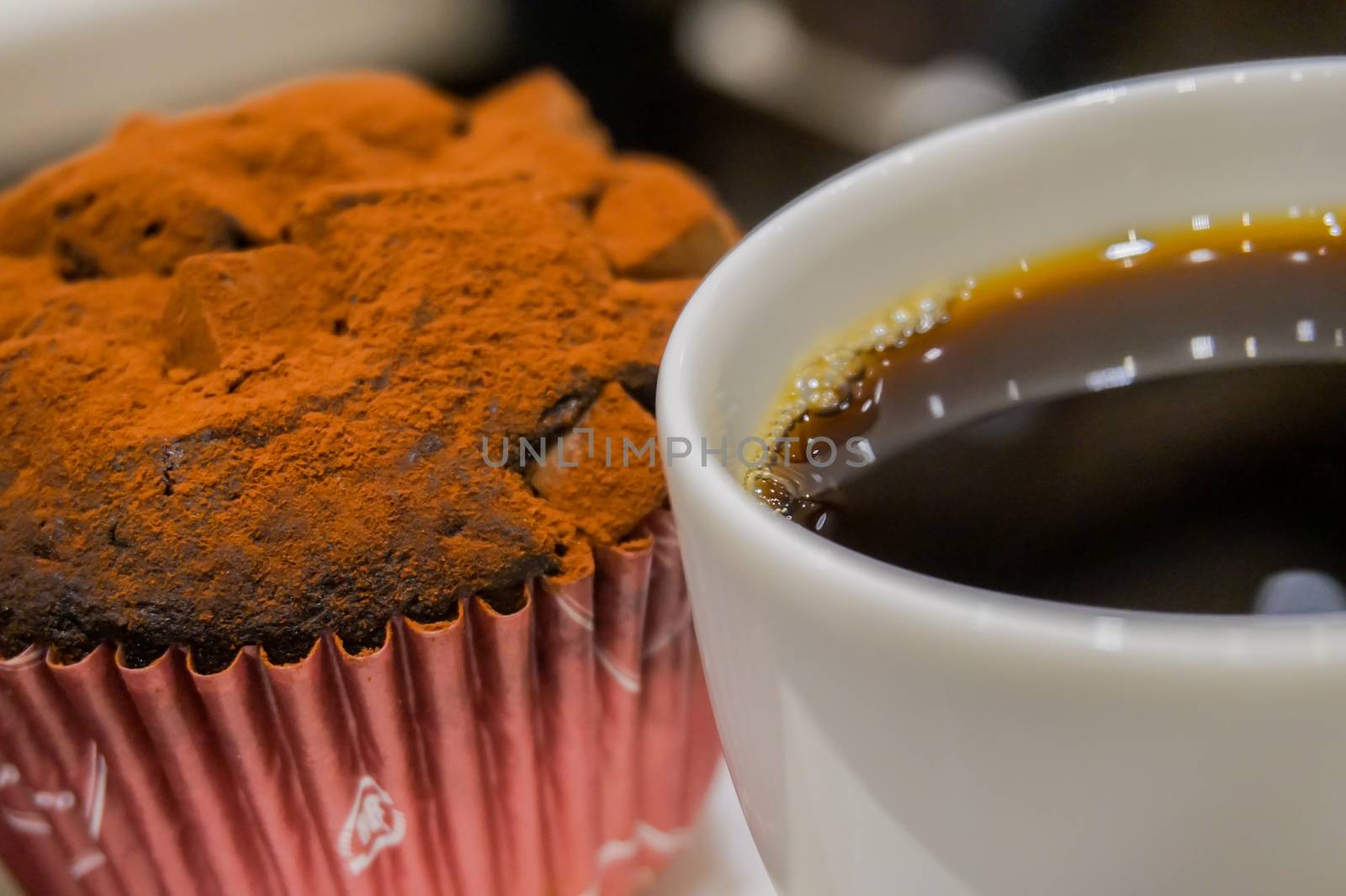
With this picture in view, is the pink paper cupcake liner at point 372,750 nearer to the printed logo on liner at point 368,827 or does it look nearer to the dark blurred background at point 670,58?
the printed logo on liner at point 368,827

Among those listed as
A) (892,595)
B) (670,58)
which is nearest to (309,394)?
(892,595)

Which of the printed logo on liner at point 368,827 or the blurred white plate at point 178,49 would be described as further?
the blurred white plate at point 178,49

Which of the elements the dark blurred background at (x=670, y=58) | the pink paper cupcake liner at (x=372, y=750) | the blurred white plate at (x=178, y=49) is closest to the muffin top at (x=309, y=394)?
the pink paper cupcake liner at (x=372, y=750)

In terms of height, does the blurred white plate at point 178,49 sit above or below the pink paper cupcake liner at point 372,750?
above

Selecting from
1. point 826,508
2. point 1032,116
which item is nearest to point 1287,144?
point 1032,116

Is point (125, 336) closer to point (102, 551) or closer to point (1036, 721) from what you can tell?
point (102, 551)

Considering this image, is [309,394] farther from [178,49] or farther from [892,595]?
[178,49]

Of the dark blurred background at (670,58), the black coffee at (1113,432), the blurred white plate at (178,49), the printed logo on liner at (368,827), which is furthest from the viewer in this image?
the blurred white plate at (178,49)

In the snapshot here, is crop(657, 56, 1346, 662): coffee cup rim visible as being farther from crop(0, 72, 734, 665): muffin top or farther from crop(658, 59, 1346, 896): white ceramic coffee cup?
crop(0, 72, 734, 665): muffin top
